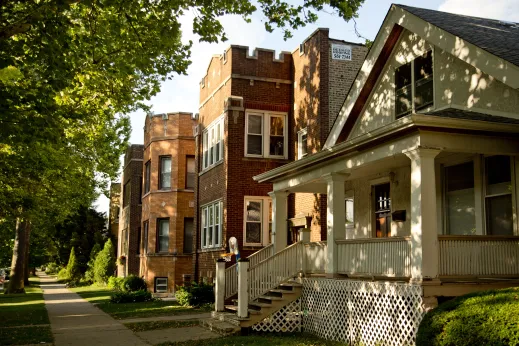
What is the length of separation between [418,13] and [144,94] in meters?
9.36

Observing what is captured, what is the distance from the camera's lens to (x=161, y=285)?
99.3 feet

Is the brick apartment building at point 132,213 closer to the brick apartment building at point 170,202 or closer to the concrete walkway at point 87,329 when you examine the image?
the brick apartment building at point 170,202

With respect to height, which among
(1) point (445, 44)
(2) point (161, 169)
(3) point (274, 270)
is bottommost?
(3) point (274, 270)

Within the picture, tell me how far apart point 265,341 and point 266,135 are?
416 inches

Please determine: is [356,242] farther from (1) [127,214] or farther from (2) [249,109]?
(1) [127,214]

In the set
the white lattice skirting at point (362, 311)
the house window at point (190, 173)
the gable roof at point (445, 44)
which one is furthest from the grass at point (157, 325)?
the house window at point (190, 173)

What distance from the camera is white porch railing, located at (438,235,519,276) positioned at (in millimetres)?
11148

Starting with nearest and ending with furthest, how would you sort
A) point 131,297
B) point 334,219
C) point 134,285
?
point 334,219 < point 131,297 < point 134,285

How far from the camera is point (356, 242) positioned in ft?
43.9

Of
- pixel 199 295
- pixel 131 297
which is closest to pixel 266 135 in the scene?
pixel 199 295

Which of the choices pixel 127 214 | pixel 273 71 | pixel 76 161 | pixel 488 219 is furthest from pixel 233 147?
pixel 127 214

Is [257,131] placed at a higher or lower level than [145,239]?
higher

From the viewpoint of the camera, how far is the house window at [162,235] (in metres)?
31.0

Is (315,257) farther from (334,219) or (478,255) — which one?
(478,255)
